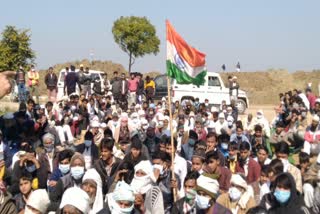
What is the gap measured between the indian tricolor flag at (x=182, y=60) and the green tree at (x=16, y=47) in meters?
15.9

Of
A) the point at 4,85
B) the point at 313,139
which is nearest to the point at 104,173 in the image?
the point at 4,85

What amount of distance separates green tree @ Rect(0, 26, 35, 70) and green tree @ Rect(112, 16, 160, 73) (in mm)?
16101

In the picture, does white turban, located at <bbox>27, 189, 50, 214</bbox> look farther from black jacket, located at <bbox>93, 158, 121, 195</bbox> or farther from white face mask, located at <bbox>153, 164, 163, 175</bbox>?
white face mask, located at <bbox>153, 164, 163, 175</bbox>

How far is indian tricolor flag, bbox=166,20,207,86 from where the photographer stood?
9.03 m

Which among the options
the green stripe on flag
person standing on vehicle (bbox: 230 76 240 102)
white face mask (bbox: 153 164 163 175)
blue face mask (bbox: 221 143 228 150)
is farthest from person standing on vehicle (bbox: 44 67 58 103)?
white face mask (bbox: 153 164 163 175)

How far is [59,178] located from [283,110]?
1237 centimetres

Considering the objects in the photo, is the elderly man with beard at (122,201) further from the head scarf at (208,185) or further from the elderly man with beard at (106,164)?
the elderly man with beard at (106,164)

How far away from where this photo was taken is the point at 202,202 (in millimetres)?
5902

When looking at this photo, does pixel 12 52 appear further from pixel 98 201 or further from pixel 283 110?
pixel 98 201

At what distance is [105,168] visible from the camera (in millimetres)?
7891

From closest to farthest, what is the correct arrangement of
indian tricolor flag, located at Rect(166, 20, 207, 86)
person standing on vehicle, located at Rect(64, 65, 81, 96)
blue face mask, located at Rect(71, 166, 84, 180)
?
blue face mask, located at Rect(71, 166, 84, 180) < indian tricolor flag, located at Rect(166, 20, 207, 86) < person standing on vehicle, located at Rect(64, 65, 81, 96)

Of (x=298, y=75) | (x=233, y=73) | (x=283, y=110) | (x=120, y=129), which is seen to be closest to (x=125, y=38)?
(x=233, y=73)

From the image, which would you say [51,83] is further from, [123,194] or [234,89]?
[123,194]

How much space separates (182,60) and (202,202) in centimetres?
365
